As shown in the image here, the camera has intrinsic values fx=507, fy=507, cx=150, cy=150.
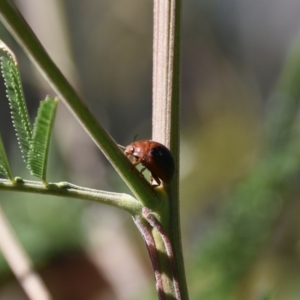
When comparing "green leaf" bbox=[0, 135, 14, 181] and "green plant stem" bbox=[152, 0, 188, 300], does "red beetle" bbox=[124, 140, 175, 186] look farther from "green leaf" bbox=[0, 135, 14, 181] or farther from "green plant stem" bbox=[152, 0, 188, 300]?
"green leaf" bbox=[0, 135, 14, 181]

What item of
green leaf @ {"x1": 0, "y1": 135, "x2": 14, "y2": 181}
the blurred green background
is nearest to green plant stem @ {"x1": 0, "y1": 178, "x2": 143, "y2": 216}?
green leaf @ {"x1": 0, "y1": 135, "x2": 14, "y2": 181}

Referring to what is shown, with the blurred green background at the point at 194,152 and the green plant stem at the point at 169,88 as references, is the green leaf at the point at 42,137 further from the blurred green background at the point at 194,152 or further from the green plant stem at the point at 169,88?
the blurred green background at the point at 194,152

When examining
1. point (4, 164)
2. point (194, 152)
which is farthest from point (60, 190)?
point (194, 152)

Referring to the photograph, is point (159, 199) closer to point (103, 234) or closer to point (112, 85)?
point (103, 234)

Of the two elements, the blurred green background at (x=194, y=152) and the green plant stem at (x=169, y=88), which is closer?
the green plant stem at (x=169, y=88)

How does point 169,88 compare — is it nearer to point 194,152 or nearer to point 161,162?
point 161,162

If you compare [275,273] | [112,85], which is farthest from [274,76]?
[275,273]

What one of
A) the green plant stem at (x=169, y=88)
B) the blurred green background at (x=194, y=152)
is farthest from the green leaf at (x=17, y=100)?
the blurred green background at (x=194, y=152)
